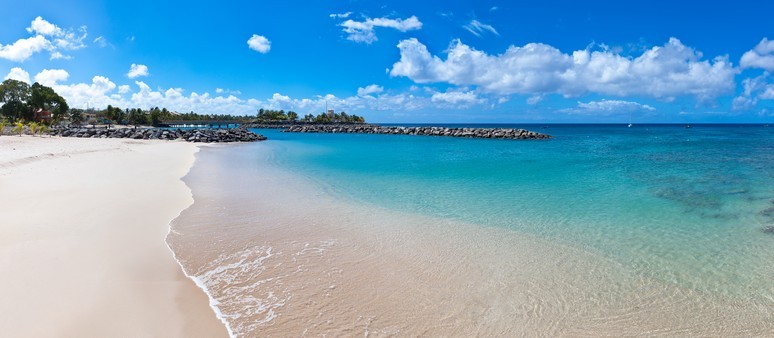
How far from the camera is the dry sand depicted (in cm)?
431

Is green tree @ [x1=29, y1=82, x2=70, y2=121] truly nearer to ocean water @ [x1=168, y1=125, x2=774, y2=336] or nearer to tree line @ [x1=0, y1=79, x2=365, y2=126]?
tree line @ [x1=0, y1=79, x2=365, y2=126]

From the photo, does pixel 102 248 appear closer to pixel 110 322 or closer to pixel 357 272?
pixel 110 322

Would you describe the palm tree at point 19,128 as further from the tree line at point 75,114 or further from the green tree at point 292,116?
the green tree at point 292,116

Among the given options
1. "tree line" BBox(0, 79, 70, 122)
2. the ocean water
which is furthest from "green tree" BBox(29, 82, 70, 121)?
the ocean water

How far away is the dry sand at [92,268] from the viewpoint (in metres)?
4.31

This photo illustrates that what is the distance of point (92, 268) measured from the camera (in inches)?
227

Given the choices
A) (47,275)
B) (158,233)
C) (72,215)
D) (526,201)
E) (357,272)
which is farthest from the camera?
(526,201)

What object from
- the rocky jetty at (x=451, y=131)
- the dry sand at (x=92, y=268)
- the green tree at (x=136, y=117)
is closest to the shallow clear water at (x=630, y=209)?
the dry sand at (x=92, y=268)

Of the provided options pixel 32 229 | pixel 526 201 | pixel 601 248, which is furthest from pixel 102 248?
pixel 526 201

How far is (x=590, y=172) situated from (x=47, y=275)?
2093cm

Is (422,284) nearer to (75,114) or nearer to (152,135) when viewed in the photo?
(152,135)

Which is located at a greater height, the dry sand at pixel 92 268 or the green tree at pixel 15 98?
the green tree at pixel 15 98

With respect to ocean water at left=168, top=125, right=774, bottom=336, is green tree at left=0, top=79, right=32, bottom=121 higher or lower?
higher

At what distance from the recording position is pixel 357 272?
6176 mm
